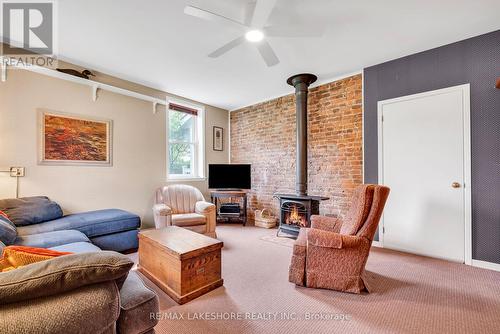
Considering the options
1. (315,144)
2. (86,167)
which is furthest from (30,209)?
(315,144)

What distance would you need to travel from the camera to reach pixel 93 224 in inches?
103

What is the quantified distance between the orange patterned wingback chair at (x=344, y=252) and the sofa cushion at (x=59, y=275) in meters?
1.61

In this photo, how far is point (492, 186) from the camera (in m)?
2.48

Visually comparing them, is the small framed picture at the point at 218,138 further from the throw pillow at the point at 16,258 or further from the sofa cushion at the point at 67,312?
the sofa cushion at the point at 67,312

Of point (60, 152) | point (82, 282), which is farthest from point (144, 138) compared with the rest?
point (82, 282)

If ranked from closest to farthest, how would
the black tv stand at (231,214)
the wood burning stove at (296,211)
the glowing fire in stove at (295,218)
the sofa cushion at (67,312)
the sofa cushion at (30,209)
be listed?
the sofa cushion at (67,312), the sofa cushion at (30,209), the wood burning stove at (296,211), the glowing fire in stove at (295,218), the black tv stand at (231,214)

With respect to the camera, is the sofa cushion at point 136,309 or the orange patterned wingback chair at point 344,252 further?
the orange patterned wingback chair at point 344,252

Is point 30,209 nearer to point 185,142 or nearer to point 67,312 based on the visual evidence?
point 67,312

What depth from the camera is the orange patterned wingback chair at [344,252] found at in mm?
1979

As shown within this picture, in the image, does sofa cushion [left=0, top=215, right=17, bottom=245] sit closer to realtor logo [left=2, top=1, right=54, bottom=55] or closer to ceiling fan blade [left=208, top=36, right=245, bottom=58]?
realtor logo [left=2, top=1, right=54, bottom=55]

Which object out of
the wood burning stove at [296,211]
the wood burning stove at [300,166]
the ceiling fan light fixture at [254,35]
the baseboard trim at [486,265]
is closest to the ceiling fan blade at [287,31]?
the ceiling fan light fixture at [254,35]

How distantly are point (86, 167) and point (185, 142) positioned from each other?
183 centimetres

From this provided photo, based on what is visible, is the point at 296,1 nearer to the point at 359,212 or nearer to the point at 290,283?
the point at 359,212

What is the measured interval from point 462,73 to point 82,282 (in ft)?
12.8
